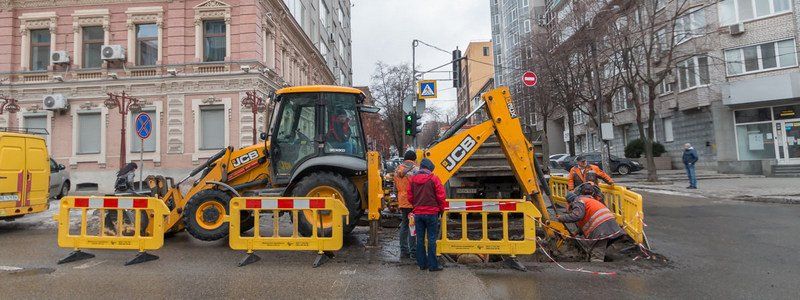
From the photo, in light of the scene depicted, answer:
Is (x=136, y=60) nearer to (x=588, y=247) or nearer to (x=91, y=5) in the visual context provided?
(x=91, y=5)

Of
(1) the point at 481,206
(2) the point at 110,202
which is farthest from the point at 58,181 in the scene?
(1) the point at 481,206

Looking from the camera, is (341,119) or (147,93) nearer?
(341,119)

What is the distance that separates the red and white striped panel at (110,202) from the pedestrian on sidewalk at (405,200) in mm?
3840

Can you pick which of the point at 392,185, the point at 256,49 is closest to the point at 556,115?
the point at 256,49

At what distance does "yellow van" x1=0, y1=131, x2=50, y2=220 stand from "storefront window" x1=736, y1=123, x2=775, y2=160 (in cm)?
2990

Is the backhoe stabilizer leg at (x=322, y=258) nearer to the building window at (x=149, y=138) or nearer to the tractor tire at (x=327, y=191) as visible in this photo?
the tractor tire at (x=327, y=191)

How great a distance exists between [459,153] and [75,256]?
6.11 meters

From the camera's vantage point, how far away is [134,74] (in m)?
20.5

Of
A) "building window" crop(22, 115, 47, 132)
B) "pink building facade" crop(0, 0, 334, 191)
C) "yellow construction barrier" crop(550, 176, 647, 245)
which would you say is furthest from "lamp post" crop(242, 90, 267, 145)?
"yellow construction barrier" crop(550, 176, 647, 245)

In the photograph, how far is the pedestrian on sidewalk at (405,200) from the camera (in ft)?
20.9

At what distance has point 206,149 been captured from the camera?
2030 centimetres

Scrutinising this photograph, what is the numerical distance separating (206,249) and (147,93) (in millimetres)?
15871

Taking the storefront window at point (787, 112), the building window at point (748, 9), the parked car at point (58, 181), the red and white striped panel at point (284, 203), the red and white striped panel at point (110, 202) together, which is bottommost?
the red and white striped panel at point (284, 203)

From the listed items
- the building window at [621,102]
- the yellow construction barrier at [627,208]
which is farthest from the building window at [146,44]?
the building window at [621,102]
